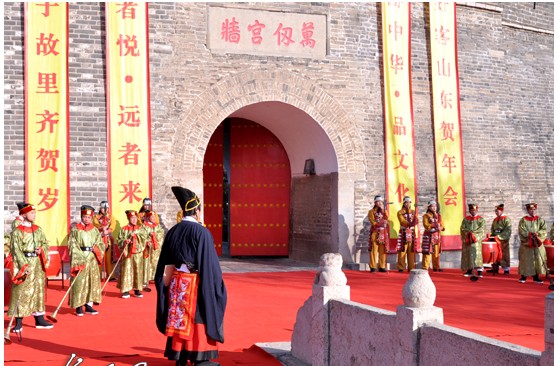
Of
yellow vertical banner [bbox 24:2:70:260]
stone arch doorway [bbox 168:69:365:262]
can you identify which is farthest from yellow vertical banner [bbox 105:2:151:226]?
yellow vertical banner [bbox 24:2:70:260]

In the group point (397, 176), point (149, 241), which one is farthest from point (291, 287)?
point (397, 176)

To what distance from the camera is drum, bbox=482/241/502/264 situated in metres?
10.6

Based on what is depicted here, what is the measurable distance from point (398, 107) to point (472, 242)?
9.64ft

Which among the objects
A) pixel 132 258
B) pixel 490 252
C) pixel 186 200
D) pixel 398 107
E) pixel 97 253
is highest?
pixel 398 107

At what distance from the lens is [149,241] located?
917 cm

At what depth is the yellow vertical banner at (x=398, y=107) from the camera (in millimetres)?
11812

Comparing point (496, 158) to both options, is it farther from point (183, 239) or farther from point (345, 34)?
point (183, 239)

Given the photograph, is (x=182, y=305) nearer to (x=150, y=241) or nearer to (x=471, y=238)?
(x=150, y=241)

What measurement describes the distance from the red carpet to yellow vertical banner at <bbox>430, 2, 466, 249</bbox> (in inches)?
75.6

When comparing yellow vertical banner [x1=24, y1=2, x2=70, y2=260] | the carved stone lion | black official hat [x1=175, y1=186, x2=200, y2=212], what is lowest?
the carved stone lion

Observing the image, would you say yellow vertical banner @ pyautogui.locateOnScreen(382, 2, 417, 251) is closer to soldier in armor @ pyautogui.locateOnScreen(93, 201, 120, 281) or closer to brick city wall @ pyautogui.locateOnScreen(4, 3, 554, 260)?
brick city wall @ pyautogui.locateOnScreen(4, 3, 554, 260)

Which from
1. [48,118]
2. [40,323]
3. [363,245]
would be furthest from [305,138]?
[40,323]

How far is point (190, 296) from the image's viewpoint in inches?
189

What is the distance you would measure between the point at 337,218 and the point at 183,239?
22.9ft
